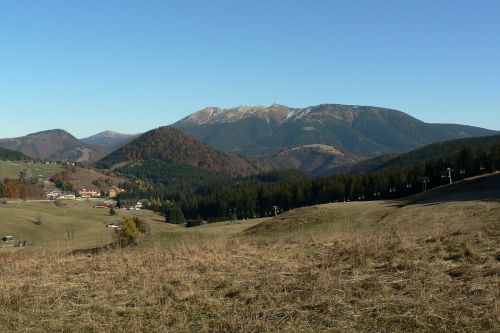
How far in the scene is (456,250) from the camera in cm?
1491

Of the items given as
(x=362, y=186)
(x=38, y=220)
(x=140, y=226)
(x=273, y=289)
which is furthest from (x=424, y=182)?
(x=273, y=289)

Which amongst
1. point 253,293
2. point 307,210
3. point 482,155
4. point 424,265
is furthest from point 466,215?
point 482,155

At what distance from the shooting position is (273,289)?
39.3 ft

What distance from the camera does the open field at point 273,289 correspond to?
9297 mm

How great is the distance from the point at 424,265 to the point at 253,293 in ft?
16.2

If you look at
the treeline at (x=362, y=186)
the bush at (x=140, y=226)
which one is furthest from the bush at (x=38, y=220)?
the treeline at (x=362, y=186)

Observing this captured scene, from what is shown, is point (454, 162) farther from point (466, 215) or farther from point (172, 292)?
point (172, 292)

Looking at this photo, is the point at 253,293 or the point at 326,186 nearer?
the point at 253,293

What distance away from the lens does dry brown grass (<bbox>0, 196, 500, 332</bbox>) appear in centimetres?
930

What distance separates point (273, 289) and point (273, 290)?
4.0 inches

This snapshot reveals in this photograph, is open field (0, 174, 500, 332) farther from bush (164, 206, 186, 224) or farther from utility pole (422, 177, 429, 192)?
bush (164, 206, 186, 224)

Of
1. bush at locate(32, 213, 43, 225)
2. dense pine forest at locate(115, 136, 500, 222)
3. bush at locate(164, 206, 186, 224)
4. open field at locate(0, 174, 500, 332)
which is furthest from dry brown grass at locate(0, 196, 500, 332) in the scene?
bush at locate(164, 206, 186, 224)

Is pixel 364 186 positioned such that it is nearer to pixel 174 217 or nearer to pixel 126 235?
pixel 174 217

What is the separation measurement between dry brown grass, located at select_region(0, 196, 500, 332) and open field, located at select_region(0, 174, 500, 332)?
29mm
